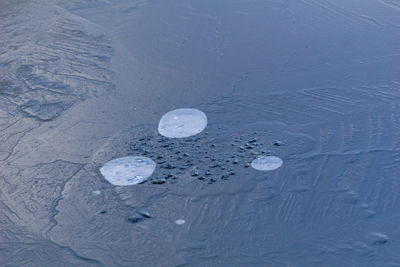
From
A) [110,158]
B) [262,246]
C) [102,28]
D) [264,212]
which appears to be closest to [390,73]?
[264,212]

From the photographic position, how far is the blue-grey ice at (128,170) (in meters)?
2.20

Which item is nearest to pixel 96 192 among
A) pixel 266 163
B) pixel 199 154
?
pixel 199 154

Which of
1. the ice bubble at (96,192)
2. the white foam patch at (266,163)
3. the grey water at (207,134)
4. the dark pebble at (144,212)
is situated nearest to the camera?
the grey water at (207,134)

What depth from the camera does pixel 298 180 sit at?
217 centimetres

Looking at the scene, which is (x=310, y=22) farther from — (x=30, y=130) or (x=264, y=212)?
(x=30, y=130)

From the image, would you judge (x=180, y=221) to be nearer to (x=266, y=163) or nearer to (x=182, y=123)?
(x=266, y=163)

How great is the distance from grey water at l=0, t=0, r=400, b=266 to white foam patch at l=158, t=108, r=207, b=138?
0.04 meters

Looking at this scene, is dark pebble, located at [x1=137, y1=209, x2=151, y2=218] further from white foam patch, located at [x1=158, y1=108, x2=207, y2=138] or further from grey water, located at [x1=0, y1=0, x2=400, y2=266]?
white foam patch, located at [x1=158, y1=108, x2=207, y2=138]

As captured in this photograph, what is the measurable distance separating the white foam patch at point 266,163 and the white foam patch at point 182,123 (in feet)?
1.43

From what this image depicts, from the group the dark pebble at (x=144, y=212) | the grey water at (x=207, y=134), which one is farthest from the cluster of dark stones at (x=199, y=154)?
the dark pebble at (x=144, y=212)

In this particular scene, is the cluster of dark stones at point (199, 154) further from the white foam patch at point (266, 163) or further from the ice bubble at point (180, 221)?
the ice bubble at point (180, 221)

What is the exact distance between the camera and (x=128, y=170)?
7.38 ft

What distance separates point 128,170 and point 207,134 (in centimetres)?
54

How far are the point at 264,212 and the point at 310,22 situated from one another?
7.39ft
